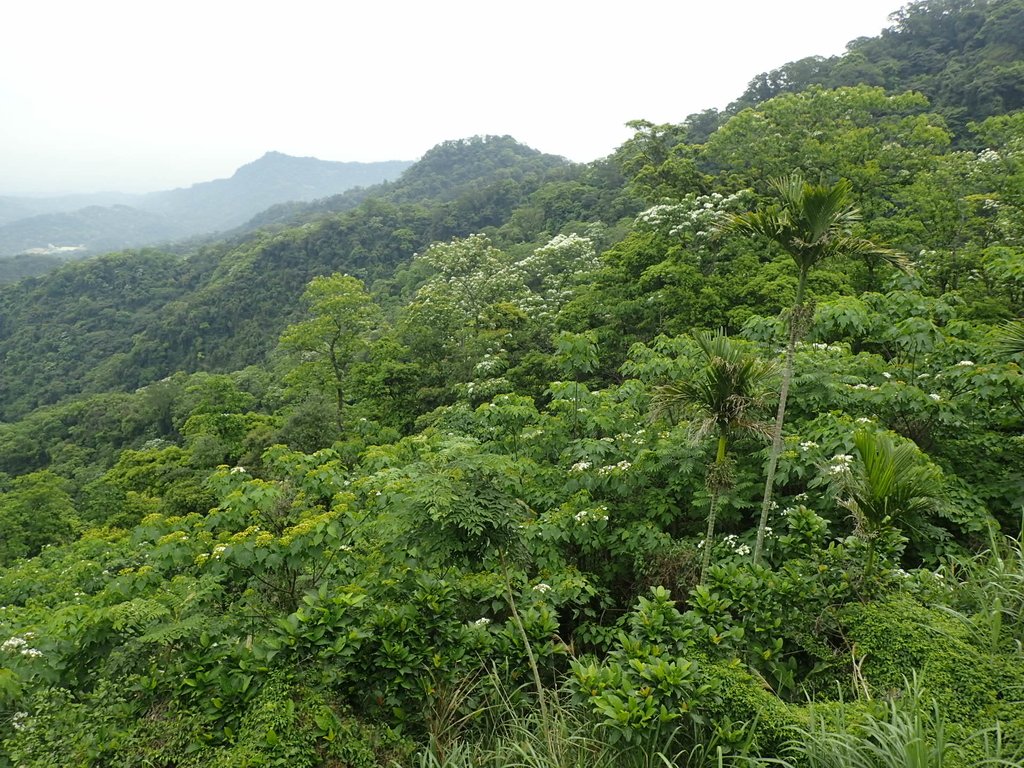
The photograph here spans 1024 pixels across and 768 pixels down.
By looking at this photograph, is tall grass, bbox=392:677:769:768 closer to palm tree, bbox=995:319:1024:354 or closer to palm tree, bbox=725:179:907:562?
palm tree, bbox=725:179:907:562

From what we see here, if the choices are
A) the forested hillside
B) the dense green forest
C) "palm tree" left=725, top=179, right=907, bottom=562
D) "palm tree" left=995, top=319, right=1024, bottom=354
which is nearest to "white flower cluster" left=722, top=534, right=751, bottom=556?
the dense green forest

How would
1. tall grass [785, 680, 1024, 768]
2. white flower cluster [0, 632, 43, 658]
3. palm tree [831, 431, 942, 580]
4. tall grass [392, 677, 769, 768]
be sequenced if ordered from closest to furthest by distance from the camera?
tall grass [785, 680, 1024, 768]
tall grass [392, 677, 769, 768]
white flower cluster [0, 632, 43, 658]
palm tree [831, 431, 942, 580]

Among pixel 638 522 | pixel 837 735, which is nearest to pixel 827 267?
pixel 638 522

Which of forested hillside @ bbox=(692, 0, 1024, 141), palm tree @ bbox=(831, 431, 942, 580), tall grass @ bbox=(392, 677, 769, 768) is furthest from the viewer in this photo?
forested hillside @ bbox=(692, 0, 1024, 141)

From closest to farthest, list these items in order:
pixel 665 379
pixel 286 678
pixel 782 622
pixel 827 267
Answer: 1. pixel 286 678
2. pixel 782 622
3. pixel 665 379
4. pixel 827 267

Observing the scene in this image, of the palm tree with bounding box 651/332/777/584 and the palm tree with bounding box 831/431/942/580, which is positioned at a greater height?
the palm tree with bounding box 651/332/777/584

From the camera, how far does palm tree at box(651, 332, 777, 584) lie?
4.35 m

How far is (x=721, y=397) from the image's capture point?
4.41 meters

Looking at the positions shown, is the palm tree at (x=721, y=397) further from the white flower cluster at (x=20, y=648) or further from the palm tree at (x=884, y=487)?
the white flower cluster at (x=20, y=648)

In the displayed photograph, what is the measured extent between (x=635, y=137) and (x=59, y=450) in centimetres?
3699

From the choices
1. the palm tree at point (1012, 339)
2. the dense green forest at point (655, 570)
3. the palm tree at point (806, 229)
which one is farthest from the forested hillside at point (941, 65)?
the palm tree at point (806, 229)

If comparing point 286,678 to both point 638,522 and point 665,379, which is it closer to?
point 638,522

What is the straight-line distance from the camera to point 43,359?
54.9m

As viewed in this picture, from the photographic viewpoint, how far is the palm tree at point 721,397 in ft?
14.3
